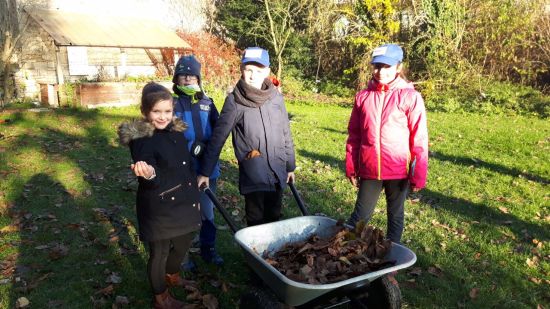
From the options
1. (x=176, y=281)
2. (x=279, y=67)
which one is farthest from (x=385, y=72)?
(x=279, y=67)

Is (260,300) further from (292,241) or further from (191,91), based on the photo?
(191,91)

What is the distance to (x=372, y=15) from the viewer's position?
66.0 feet

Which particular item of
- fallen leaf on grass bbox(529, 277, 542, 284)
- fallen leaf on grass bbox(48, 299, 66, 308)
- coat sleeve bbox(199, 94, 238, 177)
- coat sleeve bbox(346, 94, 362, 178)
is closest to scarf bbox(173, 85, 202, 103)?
coat sleeve bbox(199, 94, 238, 177)

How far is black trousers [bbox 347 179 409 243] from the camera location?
12.1ft

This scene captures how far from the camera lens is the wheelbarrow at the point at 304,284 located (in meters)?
2.44

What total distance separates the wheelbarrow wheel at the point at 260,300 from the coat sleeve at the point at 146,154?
98 cm

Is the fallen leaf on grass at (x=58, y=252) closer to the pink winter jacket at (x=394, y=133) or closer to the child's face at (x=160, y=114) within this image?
the child's face at (x=160, y=114)

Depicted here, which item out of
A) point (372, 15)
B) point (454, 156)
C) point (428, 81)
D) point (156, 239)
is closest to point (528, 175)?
point (454, 156)

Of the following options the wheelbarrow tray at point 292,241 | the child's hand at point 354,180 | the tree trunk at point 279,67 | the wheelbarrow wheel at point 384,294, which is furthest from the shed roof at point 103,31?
the wheelbarrow wheel at point 384,294

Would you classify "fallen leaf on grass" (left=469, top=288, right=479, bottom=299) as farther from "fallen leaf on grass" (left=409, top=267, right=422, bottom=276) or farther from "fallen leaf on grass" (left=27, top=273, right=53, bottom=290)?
"fallen leaf on grass" (left=27, top=273, right=53, bottom=290)

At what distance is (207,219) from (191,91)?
1.24m

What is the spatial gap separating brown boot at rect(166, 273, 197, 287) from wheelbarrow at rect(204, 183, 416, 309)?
2.65 ft

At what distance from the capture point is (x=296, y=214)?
18.2ft

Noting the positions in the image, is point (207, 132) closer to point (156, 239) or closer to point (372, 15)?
point (156, 239)
